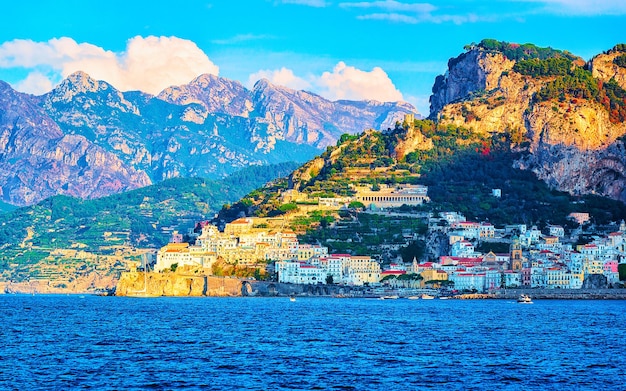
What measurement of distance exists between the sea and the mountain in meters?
68.1

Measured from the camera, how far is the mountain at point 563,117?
17350 centimetres

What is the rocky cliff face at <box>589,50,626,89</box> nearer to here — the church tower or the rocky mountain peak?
the rocky mountain peak

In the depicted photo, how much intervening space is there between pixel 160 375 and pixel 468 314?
50.2m

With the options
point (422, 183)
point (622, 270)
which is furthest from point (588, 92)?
point (622, 270)

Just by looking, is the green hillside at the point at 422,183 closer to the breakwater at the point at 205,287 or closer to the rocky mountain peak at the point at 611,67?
the breakwater at the point at 205,287

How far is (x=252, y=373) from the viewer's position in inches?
2239

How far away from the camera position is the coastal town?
14162cm

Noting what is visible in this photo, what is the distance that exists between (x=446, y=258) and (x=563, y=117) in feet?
145

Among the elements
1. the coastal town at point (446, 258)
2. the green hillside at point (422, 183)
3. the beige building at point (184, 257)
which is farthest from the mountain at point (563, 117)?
the beige building at point (184, 257)

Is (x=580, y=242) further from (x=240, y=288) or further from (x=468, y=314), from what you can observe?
(x=468, y=314)

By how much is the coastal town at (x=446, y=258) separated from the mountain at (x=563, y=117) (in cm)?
1324

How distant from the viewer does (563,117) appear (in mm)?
177250

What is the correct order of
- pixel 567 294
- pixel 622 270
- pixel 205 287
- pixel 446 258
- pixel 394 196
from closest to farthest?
pixel 567 294 → pixel 622 270 → pixel 446 258 → pixel 205 287 → pixel 394 196

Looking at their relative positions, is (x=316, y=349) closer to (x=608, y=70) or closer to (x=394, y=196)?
(x=394, y=196)
